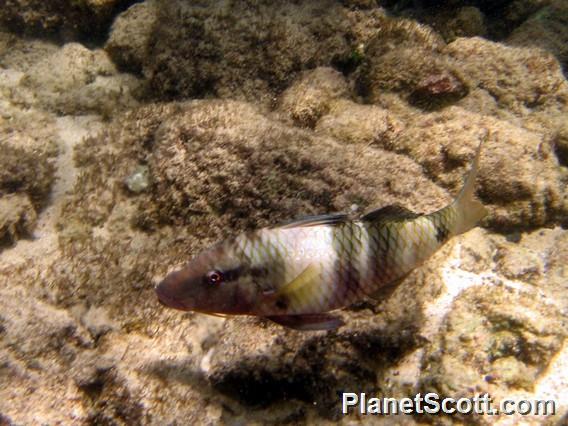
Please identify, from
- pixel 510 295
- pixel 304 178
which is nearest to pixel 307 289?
pixel 304 178

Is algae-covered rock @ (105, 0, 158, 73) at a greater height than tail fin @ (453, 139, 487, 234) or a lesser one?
greater

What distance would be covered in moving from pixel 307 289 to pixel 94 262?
2.34 meters

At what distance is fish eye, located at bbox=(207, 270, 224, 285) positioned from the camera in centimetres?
209

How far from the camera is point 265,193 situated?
3359 millimetres

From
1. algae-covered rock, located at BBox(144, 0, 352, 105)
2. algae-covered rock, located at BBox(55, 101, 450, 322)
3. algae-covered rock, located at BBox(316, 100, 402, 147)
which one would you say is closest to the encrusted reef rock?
algae-covered rock, located at BBox(55, 101, 450, 322)

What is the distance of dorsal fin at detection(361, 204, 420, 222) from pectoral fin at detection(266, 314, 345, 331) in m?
0.64

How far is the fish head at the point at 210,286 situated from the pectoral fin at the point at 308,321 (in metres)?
0.21

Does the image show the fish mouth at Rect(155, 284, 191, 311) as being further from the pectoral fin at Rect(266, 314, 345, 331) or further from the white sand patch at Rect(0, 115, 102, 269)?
the white sand patch at Rect(0, 115, 102, 269)

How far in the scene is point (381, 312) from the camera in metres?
2.94

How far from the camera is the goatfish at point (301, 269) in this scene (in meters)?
2.10

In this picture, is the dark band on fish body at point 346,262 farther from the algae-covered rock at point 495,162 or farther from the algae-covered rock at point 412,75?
the algae-covered rock at point 412,75

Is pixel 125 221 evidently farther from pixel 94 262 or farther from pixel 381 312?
pixel 381 312

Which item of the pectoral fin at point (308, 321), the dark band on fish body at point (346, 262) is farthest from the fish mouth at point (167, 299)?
the dark band on fish body at point (346, 262)

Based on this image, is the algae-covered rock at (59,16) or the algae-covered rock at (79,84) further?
the algae-covered rock at (59,16)
